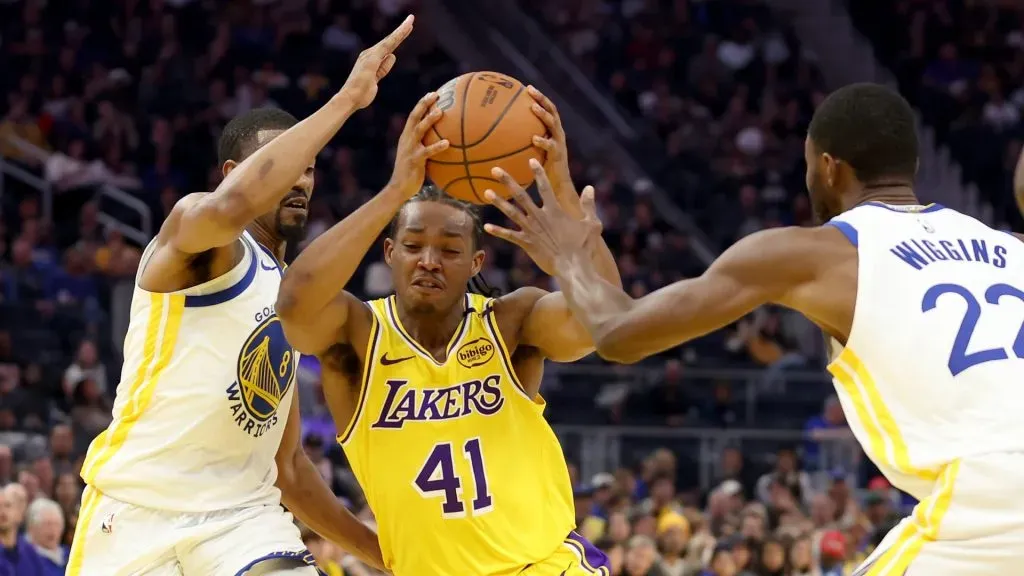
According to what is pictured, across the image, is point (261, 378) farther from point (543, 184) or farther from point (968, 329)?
point (968, 329)

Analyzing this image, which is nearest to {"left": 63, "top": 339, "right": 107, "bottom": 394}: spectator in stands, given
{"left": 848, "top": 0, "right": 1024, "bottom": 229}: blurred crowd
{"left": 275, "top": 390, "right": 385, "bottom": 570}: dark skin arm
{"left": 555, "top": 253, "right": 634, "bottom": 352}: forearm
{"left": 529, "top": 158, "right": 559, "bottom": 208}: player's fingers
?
{"left": 275, "top": 390, "right": 385, "bottom": 570}: dark skin arm

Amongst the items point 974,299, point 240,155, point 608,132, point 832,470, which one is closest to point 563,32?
point 608,132

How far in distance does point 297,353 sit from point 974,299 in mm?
2568

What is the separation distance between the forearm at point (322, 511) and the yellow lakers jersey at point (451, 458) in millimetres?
513

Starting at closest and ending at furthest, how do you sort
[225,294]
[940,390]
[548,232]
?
[940,390], [548,232], [225,294]

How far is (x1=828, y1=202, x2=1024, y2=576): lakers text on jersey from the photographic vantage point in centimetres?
383

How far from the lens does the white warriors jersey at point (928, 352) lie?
388 cm

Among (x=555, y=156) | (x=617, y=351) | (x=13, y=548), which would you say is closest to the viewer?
(x=617, y=351)

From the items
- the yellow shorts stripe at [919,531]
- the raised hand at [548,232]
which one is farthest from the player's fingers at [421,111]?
the yellow shorts stripe at [919,531]

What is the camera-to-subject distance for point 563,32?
2097 cm

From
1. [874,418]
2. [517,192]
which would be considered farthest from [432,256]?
[874,418]

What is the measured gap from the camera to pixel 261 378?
211 inches

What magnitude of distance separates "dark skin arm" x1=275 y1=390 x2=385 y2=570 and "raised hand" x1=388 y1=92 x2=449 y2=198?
4.23 feet

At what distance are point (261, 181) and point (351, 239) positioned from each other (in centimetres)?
34
